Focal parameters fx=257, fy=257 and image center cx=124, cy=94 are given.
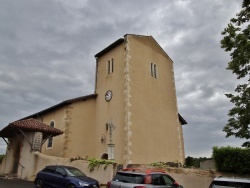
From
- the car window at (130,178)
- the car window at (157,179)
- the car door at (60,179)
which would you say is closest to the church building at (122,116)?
the car door at (60,179)

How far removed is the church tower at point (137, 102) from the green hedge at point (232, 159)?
797 centimetres

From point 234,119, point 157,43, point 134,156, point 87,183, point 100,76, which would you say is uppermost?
point 157,43

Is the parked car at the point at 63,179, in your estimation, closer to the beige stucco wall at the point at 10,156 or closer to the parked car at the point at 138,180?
the parked car at the point at 138,180

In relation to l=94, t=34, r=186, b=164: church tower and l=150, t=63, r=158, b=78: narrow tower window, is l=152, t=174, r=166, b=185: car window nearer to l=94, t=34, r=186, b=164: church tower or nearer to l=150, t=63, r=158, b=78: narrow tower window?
l=94, t=34, r=186, b=164: church tower

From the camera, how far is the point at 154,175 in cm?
869

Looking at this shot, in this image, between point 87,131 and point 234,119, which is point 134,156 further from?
point 234,119

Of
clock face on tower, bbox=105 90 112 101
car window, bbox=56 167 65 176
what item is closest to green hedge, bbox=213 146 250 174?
car window, bbox=56 167 65 176

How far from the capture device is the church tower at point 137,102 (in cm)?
2036

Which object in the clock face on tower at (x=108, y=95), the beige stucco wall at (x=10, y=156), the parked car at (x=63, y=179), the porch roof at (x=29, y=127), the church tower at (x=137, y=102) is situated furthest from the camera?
the clock face on tower at (x=108, y=95)

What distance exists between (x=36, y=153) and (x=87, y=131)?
6.34 m

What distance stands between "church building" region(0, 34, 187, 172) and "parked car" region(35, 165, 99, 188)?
20.0 feet

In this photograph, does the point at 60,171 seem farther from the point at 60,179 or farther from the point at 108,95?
the point at 108,95

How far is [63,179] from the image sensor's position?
11.8m

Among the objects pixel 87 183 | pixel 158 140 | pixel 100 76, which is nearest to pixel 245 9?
pixel 87 183
